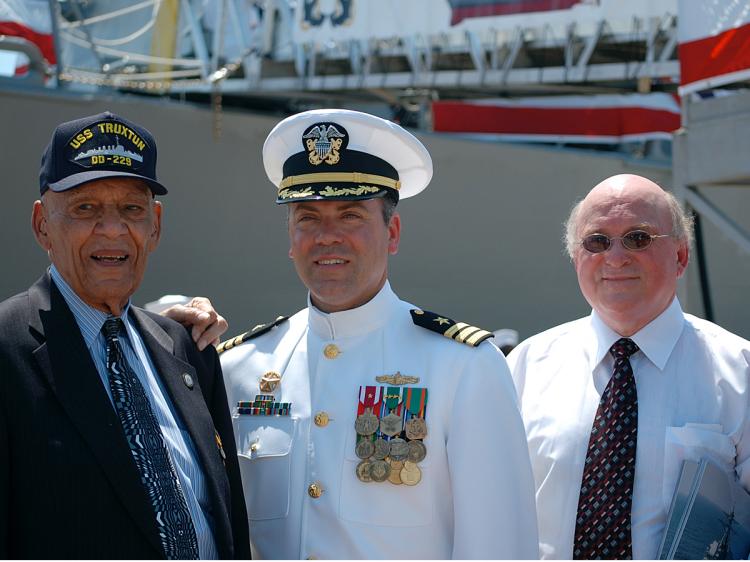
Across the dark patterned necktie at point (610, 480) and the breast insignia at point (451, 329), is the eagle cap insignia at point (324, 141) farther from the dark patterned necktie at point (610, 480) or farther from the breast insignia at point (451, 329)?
the dark patterned necktie at point (610, 480)

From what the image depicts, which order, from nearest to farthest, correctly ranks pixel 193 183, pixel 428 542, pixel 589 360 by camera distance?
pixel 428 542, pixel 589 360, pixel 193 183

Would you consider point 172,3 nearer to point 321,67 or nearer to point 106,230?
point 321,67

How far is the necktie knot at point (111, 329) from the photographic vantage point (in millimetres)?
2082

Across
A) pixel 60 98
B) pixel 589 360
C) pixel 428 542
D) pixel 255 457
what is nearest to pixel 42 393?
pixel 255 457

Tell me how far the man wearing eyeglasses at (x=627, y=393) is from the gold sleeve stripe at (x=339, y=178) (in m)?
0.66

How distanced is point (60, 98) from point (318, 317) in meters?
7.70

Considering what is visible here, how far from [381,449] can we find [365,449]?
0.14ft

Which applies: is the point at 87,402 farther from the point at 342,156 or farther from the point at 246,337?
the point at 342,156

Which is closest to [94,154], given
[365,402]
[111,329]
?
[111,329]

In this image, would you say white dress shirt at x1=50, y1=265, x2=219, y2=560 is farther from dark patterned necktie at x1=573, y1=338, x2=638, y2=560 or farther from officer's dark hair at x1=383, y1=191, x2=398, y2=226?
dark patterned necktie at x1=573, y1=338, x2=638, y2=560

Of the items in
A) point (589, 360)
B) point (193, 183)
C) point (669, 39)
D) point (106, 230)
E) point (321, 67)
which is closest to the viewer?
point (106, 230)

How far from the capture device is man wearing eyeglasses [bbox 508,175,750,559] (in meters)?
2.46

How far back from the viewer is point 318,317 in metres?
2.50

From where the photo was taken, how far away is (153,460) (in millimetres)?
1950
